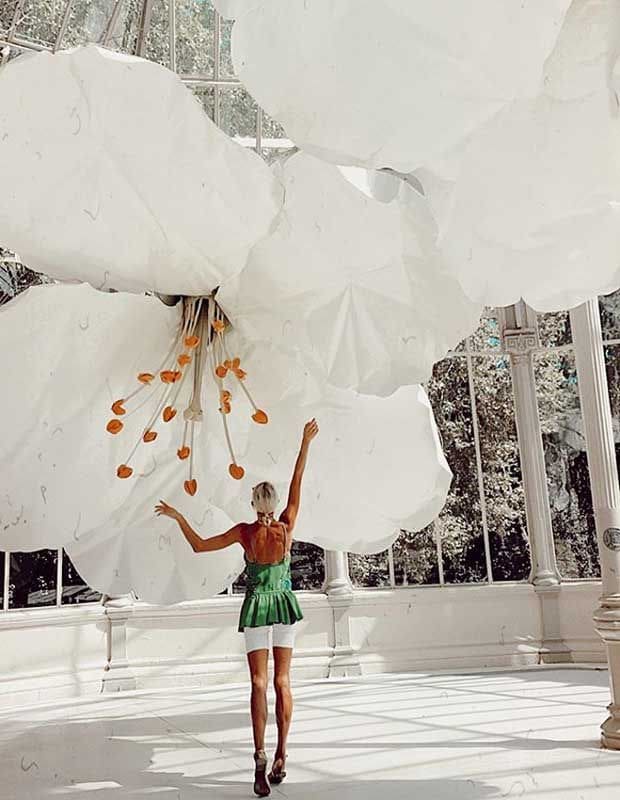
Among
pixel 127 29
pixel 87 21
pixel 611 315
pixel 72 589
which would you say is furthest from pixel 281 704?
pixel 611 315

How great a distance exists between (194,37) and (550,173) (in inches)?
331

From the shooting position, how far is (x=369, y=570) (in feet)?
35.6

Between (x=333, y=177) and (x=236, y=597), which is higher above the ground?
A: (x=333, y=177)

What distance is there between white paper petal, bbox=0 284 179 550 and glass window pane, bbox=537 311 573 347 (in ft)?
30.6

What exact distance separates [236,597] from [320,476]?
6800mm

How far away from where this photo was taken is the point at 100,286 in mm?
2289

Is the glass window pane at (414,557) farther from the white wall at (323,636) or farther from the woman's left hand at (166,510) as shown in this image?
the woman's left hand at (166,510)

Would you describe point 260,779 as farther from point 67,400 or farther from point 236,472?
point 67,400

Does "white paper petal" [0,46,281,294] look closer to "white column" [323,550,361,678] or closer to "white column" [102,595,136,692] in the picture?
"white column" [102,595,136,692]

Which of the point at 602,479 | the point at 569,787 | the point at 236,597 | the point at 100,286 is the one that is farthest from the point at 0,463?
the point at 236,597

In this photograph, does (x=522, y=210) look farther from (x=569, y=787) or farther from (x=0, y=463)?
(x=569, y=787)

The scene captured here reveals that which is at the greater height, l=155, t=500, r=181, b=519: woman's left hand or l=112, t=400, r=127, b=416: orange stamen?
l=112, t=400, r=127, b=416: orange stamen

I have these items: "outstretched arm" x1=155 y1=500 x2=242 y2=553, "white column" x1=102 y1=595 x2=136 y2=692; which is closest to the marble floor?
"white column" x1=102 y1=595 x2=136 y2=692

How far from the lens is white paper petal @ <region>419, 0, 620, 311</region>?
1338 mm
